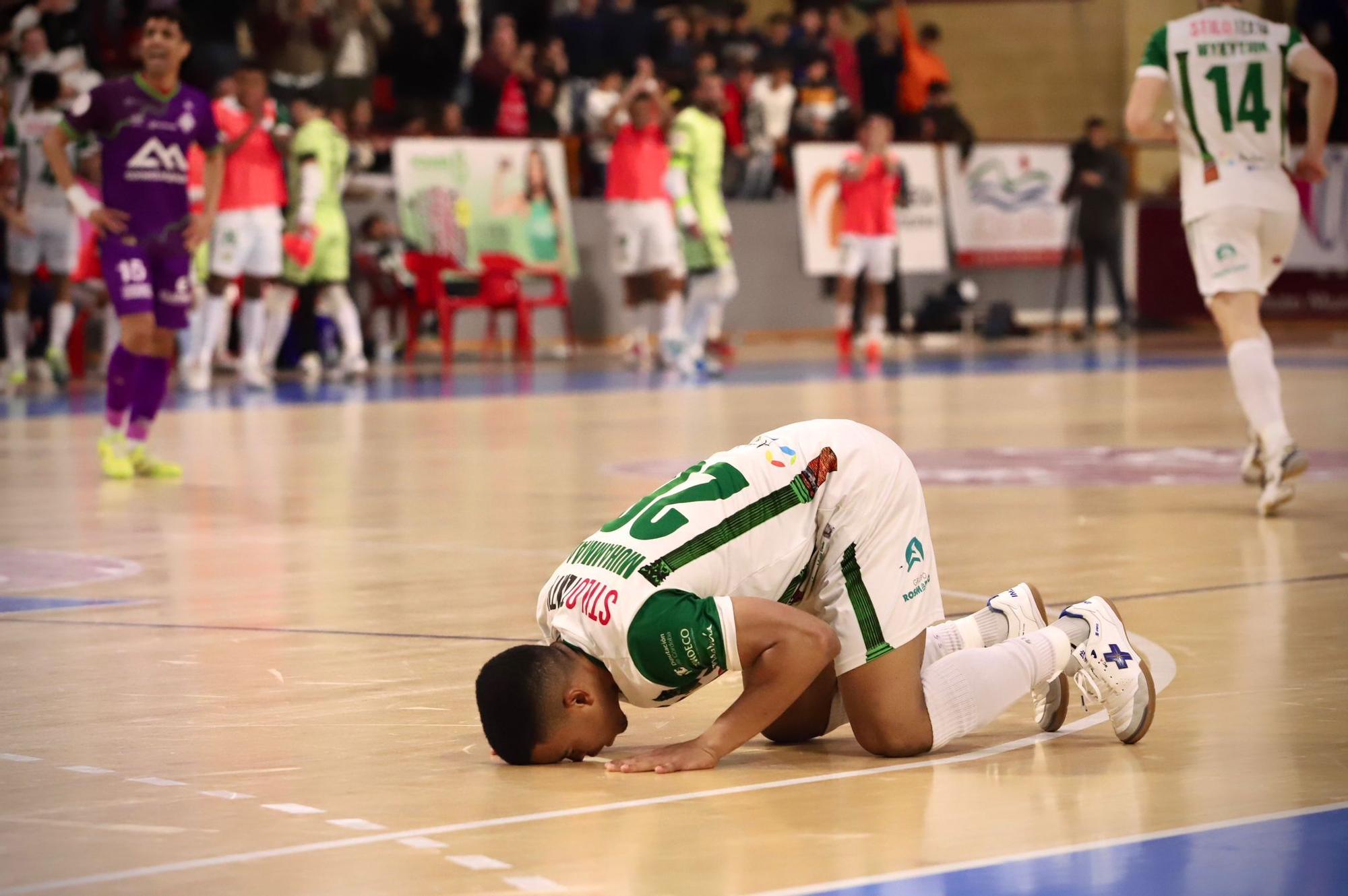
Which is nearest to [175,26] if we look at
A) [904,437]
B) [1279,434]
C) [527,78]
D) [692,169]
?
[904,437]

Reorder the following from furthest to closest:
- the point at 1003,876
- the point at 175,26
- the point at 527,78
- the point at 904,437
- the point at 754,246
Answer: the point at 754,246, the point at 527,78, the point at 904,437, the point at 175,26, the point at 1003,876

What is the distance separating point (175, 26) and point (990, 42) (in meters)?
21.8

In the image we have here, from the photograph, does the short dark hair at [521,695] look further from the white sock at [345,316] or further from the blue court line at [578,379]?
the white sock at [345,316]

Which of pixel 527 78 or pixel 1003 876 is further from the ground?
pixel 527 78

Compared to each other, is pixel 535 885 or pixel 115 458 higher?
pixel 535 885

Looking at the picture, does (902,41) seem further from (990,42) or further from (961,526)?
(961,526)

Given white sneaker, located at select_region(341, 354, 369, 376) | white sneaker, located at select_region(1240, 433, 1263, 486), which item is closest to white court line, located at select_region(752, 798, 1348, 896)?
white sneaker, located at select_region(1240, 433, 1263, 486)

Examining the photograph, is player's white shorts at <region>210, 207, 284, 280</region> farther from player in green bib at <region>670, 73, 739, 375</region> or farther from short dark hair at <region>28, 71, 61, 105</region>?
player in green bib at <region>670, 73, 739, 375</region>

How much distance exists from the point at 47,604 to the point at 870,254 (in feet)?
53.4

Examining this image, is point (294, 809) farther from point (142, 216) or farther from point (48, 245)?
point (48, 245)

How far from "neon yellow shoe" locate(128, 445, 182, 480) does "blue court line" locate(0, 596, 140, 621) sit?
12.8 ft

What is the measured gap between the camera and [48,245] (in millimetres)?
18312

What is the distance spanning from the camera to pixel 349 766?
416 centimetres

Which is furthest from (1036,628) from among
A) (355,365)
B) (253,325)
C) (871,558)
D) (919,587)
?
(253,325)
